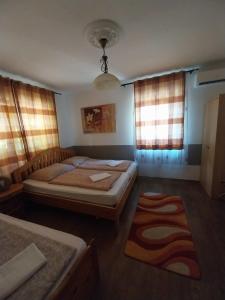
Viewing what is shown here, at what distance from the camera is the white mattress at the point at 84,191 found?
6.13 ft

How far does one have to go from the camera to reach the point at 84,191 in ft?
→ 6.61

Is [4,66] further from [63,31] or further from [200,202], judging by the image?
[200,202]

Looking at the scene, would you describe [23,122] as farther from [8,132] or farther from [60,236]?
[60,236]

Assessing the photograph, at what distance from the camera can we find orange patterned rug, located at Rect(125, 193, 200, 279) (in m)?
1.40

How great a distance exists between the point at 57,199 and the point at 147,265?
4.93ft

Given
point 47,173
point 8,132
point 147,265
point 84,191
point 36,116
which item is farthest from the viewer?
point 36,116

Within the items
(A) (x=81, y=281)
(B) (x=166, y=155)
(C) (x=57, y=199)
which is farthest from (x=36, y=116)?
(B) (x=166, y=155)

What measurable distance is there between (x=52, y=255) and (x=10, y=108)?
2.51 m

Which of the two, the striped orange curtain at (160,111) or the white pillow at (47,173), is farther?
the striped orange curtain at (160,111)

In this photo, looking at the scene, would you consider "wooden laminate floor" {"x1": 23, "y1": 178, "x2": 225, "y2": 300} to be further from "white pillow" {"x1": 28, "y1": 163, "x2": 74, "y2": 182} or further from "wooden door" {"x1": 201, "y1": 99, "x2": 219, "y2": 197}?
"white pillow" {"x1": 28, "y1": 163, "x2": 74, "y2": 182}

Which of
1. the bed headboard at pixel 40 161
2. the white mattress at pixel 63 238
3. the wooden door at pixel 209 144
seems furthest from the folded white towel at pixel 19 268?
the wooden door at pixel 209 144

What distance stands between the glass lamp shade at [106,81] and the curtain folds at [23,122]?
1707 mm

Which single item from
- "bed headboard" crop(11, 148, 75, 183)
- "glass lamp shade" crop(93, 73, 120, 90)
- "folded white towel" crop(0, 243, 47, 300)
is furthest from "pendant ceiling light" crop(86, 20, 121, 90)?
"bed headboard" crop(11, 148, 75, 183)

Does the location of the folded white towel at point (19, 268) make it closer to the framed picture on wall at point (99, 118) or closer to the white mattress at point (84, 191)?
the white mattress at point (84, 191)
